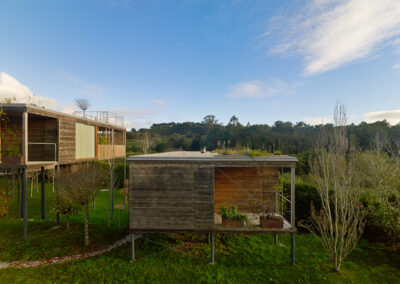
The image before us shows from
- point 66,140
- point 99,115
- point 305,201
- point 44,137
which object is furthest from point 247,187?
point 99,115

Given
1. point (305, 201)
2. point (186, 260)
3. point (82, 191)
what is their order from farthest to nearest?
1. point (305, 201)
2. point (82, 191)
3. point (186, 260)

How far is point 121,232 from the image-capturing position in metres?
9.15

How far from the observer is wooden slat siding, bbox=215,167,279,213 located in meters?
8.51

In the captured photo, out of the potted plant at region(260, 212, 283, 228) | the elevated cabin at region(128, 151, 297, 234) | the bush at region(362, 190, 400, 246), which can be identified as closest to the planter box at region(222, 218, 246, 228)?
the elevated cabin at region(128, 151, 297, 234)

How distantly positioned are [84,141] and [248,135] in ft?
119

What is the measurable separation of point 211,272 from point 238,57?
1922cm

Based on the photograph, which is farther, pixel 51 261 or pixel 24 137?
pixel 24 137

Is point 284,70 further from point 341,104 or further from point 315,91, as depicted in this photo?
point 341,104

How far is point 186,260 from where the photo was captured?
6969mm

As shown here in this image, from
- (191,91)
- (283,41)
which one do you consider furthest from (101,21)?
(283,41)

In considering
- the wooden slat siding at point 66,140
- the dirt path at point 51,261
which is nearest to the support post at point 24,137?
the wooden slat siding at point 66,140

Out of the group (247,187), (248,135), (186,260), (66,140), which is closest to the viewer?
(186,260)

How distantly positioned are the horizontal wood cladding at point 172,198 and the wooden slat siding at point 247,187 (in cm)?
228

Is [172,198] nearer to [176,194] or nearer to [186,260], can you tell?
[176,194]
